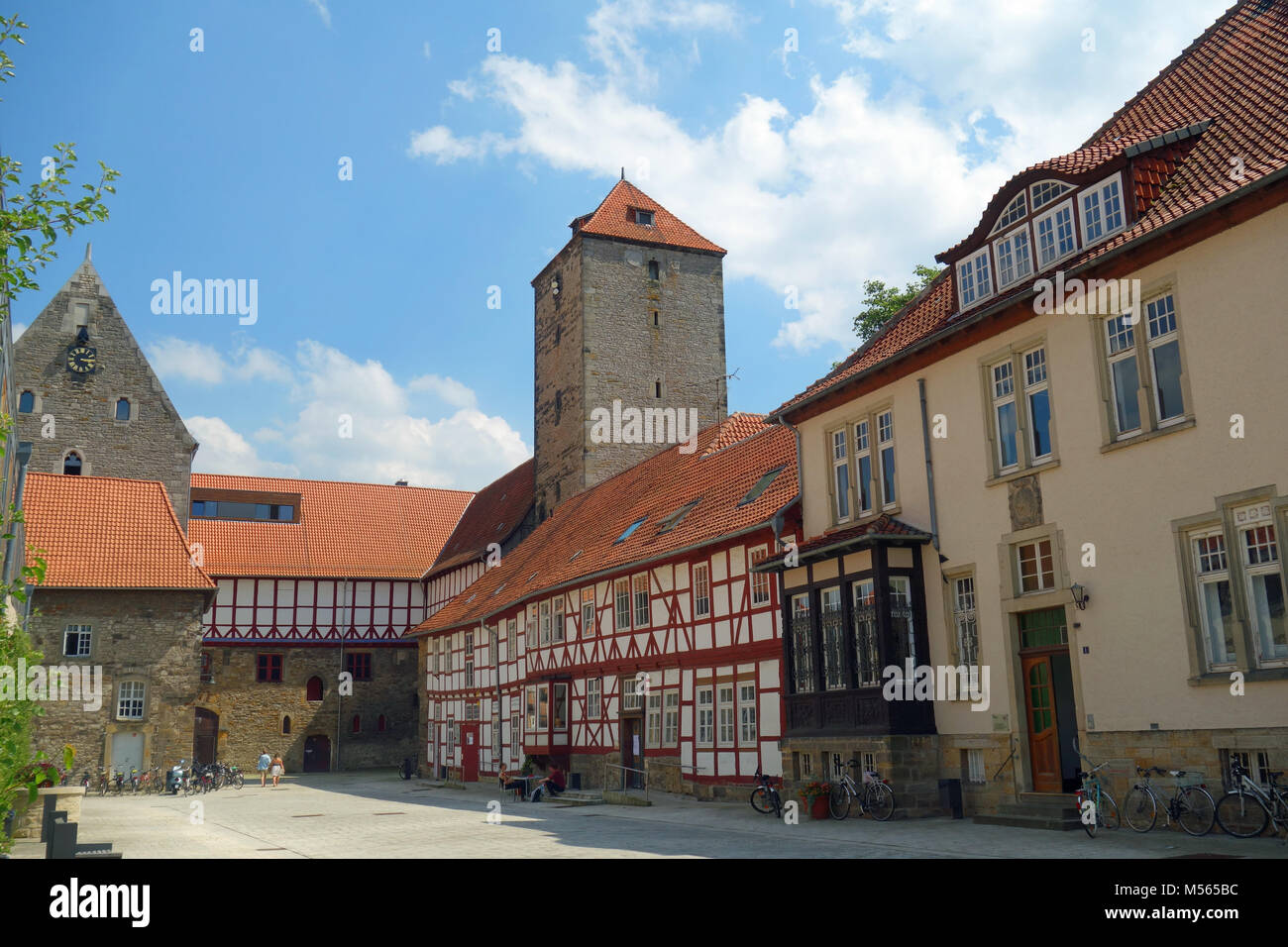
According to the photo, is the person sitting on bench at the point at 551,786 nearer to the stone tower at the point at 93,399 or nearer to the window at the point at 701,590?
the window at the point at 701,590

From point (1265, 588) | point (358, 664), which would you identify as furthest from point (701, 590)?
point (358, 664)

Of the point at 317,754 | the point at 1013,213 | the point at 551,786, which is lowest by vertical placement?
the point at 551,786

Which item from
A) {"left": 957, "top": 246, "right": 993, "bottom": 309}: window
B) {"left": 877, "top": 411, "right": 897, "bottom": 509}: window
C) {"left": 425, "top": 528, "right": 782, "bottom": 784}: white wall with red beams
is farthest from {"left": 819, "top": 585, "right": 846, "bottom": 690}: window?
{"left": 957, "top": 246, "right": 993, "bottom": 309}: window

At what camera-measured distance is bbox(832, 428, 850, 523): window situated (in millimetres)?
20667

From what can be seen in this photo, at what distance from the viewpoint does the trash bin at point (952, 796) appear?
17.2m

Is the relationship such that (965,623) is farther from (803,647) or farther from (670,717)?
(670,717)

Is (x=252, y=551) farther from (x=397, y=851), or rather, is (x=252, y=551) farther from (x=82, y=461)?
(x=397, y=851)

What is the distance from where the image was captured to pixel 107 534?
40000mm

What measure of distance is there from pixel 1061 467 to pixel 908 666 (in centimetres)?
420

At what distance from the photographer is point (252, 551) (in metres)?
53.4

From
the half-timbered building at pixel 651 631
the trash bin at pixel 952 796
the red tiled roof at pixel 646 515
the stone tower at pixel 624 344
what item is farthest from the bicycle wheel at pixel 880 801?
the stone tower at pixel 624 344

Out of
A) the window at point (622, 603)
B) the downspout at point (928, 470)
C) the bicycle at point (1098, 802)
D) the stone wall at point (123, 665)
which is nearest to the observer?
the bicycle at point (1098, 802)

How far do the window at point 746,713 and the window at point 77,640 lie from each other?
25.1 m

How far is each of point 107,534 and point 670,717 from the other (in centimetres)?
2412
